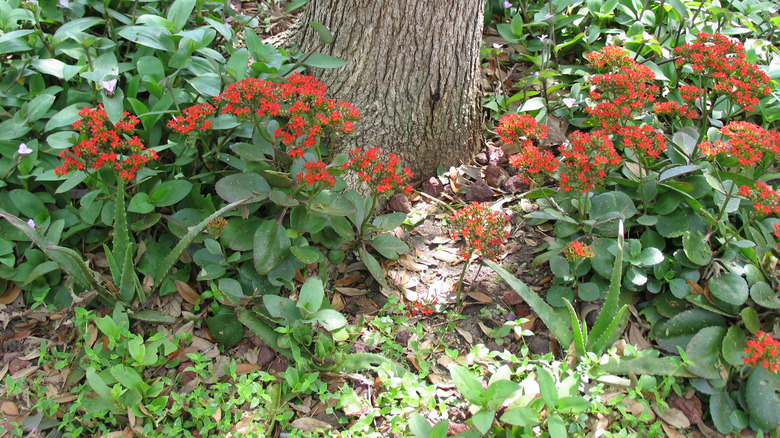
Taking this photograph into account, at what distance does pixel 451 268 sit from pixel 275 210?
0.96 m

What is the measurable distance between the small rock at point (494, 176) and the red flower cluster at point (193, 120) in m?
1.62

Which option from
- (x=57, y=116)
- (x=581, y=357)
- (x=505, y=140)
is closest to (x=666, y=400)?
(x=581, y=357)

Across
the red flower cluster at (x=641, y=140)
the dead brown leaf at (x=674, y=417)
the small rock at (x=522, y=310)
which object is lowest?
the dead brown leaf at (x=674, y=417)

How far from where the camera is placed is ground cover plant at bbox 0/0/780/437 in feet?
7.34

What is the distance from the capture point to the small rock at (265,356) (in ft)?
8.30

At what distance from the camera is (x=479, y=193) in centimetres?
319

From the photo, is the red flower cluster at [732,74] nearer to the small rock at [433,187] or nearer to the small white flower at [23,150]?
the small rock at [433,187]

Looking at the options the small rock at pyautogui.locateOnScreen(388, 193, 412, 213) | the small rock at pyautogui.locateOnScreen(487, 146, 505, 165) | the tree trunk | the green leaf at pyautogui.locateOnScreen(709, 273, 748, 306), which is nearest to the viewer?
the green leaf at pyautogui.locateOnScreen(709, 273, 748, 306)

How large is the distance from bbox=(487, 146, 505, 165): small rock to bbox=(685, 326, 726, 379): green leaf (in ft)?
5.06

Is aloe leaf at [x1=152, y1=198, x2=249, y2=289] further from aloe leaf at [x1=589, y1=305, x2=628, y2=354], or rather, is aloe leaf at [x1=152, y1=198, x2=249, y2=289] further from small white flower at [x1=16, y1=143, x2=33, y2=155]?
aloe leaf at [x1=589, y1=305, x2=628, y2=354]

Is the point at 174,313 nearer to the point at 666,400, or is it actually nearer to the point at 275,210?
the point at 275,210

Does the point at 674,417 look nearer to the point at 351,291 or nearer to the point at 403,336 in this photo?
the point at 403,336

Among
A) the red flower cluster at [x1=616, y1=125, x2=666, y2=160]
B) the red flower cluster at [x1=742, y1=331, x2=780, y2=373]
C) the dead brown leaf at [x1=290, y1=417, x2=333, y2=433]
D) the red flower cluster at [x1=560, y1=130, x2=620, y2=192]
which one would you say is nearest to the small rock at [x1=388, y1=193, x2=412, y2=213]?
the red flower cluster at [x1=560, y1=130, x2=620, y2=192]

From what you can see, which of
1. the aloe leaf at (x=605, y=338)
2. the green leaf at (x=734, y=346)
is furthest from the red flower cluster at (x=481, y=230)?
the green leaf at (x=734, y=346)
